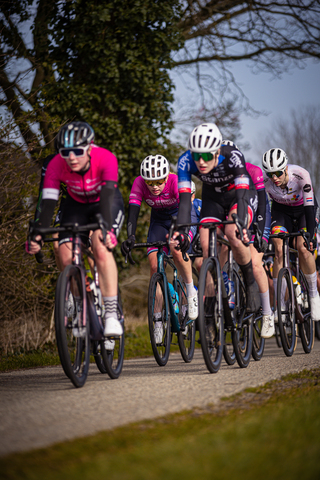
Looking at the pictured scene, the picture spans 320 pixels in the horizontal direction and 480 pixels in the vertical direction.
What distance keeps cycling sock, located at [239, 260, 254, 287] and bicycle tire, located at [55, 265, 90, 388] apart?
221 centimetres

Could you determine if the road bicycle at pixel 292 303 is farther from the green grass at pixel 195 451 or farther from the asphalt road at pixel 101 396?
the green grass at pixel 195 451

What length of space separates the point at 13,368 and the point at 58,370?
84cm

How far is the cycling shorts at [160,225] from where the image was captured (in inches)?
262

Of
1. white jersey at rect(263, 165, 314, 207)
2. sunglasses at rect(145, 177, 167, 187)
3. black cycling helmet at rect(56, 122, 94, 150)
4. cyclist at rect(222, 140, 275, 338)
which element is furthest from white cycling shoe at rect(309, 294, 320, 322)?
black cycling helmet at rect(56, 122, 94, 150)

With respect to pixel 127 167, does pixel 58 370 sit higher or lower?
lower

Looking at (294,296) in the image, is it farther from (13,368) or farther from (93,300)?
(13,368)

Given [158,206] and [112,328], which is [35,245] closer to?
[112,328]

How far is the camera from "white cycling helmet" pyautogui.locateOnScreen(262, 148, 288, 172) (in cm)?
694

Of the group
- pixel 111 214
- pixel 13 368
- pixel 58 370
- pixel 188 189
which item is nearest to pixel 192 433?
pixel 111 214

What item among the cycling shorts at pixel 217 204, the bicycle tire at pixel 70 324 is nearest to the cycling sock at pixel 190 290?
the cycling shorts at pixel 217 204

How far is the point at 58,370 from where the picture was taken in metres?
5.99

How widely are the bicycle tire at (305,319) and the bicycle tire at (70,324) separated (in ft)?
11.9

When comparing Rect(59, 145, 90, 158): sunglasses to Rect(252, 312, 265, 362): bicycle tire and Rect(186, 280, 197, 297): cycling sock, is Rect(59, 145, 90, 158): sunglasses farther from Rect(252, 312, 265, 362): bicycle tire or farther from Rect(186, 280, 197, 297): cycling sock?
Rect(252, 312, 265, 362): bicycle tire

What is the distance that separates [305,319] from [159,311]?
7.98ft
